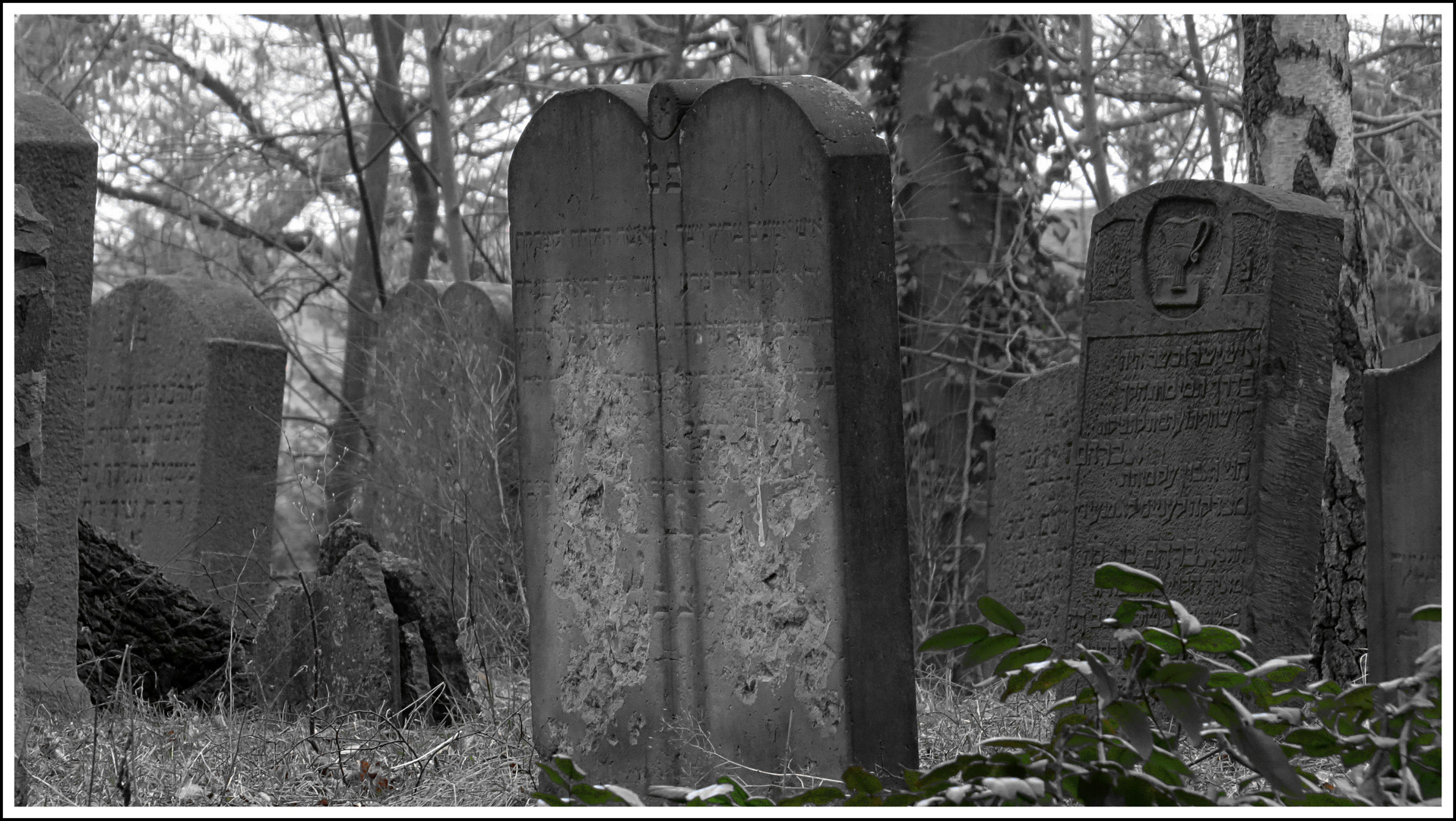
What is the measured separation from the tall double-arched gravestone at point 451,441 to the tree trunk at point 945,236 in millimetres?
2886

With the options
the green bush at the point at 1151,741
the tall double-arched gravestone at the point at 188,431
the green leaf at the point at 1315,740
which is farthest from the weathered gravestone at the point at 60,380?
the green leaf at the point at 1315,740

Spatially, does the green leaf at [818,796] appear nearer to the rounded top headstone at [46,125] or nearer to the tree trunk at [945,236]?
the rounded top headstone at [46,125]

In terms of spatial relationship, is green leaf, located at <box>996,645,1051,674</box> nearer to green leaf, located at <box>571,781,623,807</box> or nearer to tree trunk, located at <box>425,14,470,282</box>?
green leaf, located at <box>571,781,623,807</box>

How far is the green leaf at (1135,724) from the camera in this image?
2463 mm

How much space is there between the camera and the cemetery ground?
3.94 m

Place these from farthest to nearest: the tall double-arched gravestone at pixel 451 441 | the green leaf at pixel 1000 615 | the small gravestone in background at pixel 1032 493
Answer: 1. the tall double-arched gravestone at pixel 451 441
2. the small gravestone in background at pixel 1032 493
3. the green leaf at pixel 1000 615

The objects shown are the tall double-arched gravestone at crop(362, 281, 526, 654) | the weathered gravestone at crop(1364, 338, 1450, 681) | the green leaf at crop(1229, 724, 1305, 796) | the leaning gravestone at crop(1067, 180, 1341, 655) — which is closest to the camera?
the green leaf at crop(1229, 724, 1305, 796)

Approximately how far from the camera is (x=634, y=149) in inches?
163

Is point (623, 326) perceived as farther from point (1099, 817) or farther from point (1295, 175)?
point (1295, 175)

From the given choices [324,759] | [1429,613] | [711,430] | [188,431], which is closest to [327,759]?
[324,759]

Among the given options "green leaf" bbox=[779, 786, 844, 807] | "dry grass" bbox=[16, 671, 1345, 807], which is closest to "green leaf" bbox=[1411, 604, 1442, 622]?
"dry grass" bbox=[16, 671, 1345, 807]

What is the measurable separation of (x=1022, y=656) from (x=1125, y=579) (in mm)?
250

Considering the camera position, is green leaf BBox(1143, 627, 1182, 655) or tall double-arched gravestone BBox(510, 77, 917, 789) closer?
green leaf BBox(1143, 627, 1182, 655)

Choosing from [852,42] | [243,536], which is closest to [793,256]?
[243,536]
